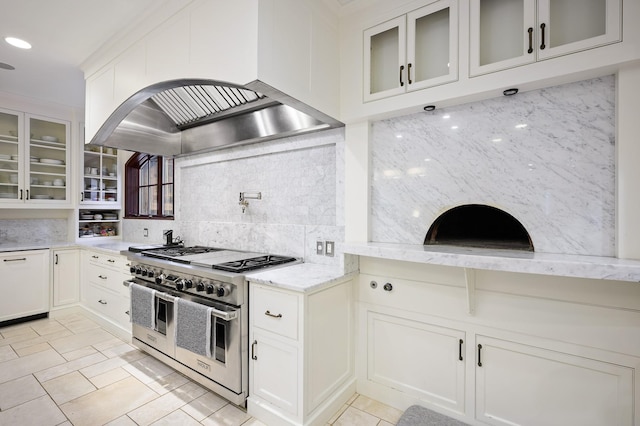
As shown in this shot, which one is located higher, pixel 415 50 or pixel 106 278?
pixel 415 50

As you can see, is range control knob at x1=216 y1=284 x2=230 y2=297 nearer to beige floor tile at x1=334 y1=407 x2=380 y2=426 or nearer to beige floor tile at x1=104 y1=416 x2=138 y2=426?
beige floor tile at x1=104 y1=416 x2=138 y2=426

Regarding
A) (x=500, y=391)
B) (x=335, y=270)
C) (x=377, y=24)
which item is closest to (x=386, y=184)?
(x=335, y=270)

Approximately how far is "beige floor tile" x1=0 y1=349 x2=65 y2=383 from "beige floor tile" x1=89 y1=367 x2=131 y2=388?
56 centimetres

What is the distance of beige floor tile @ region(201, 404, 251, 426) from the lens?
6.17ft

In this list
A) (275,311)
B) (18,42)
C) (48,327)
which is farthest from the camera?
(48,327)

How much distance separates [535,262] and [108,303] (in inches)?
158

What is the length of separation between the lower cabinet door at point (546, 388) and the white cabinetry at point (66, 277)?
4694mm

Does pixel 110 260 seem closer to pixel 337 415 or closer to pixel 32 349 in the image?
pixel 32 349

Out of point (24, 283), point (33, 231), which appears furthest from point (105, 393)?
point (33, 231)

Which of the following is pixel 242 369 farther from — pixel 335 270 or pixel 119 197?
pixel 119 197

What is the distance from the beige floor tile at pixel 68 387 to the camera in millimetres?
2134

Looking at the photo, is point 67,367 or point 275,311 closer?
point 275,311

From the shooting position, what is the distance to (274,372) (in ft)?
6.03

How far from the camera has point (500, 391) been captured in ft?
5.59
